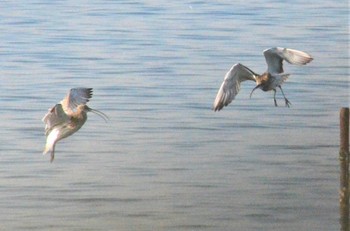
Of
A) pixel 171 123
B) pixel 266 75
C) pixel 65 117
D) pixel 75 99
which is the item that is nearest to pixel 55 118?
pixel 65 117

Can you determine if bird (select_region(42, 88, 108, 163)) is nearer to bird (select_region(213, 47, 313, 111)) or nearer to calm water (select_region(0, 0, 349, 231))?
calm water (select_region(0, 0, 349, 231))

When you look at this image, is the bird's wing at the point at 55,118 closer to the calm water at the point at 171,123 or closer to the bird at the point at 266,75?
the calm water at the point at 171,123

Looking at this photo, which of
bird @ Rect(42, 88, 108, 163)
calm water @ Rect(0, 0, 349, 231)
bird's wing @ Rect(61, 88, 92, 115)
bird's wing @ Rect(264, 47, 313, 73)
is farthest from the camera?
bird's wing @ Rect(264, 47, 313, 73)

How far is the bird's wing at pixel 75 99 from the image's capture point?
13492 mm

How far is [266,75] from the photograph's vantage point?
1488 centimetres

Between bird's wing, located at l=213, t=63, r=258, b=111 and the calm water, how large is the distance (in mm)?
830

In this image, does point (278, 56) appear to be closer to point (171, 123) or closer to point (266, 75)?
point (266, 75)

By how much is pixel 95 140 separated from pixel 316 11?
377 inches

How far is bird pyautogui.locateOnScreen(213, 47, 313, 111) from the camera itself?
14.6m

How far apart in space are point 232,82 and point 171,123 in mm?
3061

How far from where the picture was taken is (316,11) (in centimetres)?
2564

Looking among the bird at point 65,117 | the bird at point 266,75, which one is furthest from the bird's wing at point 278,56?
the bird at point 65,117

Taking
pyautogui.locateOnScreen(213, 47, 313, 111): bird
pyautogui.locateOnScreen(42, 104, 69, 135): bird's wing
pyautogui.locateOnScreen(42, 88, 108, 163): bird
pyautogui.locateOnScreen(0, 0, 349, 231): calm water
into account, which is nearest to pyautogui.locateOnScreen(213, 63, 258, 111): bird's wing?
pyautogui.locateOnScreen(213, 47, 313, 111): bird

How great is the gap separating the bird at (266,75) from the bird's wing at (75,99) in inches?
61.9
